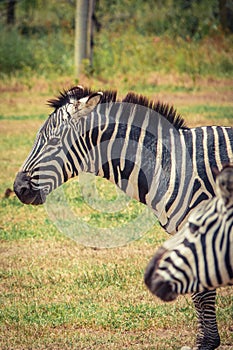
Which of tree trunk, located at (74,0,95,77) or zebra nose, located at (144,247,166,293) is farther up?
tree trunk, located at (74,0,95,77)

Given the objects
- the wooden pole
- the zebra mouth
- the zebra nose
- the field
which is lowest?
the field

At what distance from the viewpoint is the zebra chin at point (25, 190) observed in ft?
18.6

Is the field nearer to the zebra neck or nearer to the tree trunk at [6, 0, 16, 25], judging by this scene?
the zebra neck

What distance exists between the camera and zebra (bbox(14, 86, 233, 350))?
522cm

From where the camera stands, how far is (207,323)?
530cm

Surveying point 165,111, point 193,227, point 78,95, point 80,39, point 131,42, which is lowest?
point 193,227

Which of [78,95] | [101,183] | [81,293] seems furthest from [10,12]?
[78,95]

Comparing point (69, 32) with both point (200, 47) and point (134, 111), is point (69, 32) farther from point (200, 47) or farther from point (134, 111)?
point (134, 111)

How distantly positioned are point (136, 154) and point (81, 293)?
165 centimetres

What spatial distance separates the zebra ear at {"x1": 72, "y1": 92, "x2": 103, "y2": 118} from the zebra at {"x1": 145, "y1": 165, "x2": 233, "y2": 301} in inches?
78.7

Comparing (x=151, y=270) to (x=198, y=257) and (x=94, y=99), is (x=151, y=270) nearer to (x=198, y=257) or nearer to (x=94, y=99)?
(x=198, y=257)

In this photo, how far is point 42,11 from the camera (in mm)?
28656

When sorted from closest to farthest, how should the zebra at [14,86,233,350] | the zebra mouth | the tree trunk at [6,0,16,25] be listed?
the zebra mouth, the zebra at [14,86,233,350], the tree trunk at [6,0,16,25]

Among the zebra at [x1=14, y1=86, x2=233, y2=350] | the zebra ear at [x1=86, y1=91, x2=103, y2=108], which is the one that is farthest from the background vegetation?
the zebra ear at [x1=86, y1=91, x2=103, y2=108]
